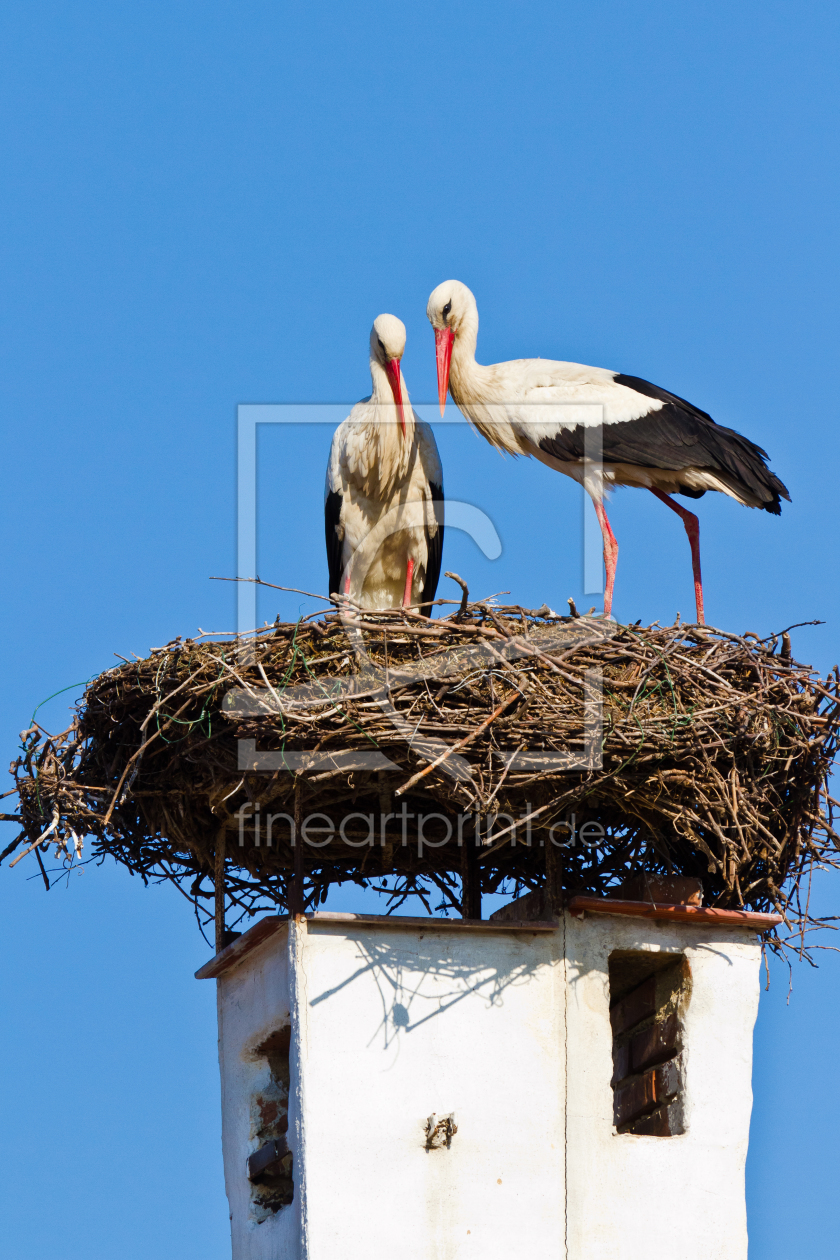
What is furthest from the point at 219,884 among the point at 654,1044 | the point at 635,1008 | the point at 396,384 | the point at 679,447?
the point at 679,447

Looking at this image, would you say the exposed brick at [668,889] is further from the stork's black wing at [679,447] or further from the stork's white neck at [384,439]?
the stork's white neck at [384,439]

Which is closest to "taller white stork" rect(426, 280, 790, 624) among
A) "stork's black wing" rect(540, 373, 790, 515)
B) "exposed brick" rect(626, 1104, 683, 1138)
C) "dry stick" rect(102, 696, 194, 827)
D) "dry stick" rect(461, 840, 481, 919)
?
"stork's black wing" rect(540, 373, 790, 515)

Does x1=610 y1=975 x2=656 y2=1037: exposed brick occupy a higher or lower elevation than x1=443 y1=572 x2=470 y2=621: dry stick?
lower

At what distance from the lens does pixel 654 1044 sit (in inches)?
299

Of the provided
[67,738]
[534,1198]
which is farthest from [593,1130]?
[67,738]

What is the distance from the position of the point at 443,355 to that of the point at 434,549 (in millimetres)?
1041

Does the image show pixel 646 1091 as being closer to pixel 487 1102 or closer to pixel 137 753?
pixel 487 1102

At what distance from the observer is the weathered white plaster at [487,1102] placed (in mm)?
6840

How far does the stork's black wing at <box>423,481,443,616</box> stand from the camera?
928 centimetres

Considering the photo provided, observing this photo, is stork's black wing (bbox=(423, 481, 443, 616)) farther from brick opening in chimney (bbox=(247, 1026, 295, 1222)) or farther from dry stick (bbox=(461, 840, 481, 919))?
brick opening in chimney (bbox=(247, 1026, 295, 1222))

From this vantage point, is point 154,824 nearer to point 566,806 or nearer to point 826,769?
point 566,806

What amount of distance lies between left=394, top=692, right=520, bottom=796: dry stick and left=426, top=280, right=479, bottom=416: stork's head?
116 inches

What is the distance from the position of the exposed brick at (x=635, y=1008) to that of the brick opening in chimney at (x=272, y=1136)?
1.51 m

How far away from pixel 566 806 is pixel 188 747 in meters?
1.52
